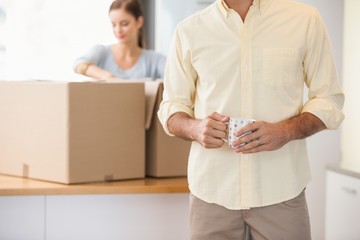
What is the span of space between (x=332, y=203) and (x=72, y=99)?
1034mm

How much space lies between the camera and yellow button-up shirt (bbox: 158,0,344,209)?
5.26 ft

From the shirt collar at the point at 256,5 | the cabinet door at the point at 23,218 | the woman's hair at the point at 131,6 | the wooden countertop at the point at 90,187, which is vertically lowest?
the cabinet door at the point at 23,218

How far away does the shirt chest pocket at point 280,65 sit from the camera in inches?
63.1

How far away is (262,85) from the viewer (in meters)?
1.60

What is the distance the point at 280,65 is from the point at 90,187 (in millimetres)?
769

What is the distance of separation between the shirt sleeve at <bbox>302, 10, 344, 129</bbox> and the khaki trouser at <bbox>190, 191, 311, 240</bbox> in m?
0.21

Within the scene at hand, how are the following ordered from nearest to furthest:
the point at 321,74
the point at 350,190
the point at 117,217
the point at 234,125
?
the point at 234,125 < the point at 321,74 < the point at 117,217 < the point at 350,190

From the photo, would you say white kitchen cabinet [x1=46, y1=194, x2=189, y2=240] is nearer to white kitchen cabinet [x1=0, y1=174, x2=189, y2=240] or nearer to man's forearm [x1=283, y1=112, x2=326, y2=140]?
white kitchen cabinet [x1=0, y1=174, x2=189, y2=240]

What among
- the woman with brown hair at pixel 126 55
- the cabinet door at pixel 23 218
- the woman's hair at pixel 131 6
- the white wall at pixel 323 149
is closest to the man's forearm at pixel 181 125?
the cabinet door at pixel 23 218

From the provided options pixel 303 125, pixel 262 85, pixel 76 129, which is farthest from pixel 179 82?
pixel 76 129

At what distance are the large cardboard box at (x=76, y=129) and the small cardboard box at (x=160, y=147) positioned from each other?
0.04 m

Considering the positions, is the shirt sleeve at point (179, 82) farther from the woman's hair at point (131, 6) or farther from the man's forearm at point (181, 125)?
the woman's hair at point (131, 6)

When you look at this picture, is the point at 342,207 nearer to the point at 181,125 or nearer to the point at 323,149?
the point at 323,149

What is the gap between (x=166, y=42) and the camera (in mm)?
4328
